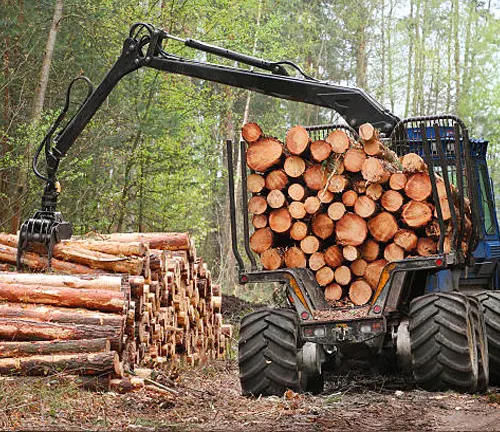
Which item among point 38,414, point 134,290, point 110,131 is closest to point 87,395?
point 38,414

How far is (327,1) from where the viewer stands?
129 ft

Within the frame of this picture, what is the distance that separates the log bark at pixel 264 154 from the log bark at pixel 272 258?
2.86 feet

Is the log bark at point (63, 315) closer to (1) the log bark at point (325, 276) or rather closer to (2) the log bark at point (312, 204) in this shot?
(1) the log bark at point (325, 276)

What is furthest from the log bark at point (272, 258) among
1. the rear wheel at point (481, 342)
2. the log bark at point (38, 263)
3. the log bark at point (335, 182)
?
the log bark at point (38, 263)

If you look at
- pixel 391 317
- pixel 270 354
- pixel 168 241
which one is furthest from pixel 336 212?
pixel 168 241

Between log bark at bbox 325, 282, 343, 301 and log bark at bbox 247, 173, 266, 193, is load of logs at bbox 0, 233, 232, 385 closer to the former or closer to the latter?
log bark at bbox 247, 173, 266, 193

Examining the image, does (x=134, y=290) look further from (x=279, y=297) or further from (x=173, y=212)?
(x=173, y=212)

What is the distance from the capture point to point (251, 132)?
8.55 metres

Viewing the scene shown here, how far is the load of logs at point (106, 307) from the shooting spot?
312 inches

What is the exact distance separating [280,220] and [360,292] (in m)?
1.12

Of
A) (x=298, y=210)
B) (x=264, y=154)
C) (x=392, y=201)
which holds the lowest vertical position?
(x=298, y=210)

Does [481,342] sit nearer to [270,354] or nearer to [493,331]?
[493,331]

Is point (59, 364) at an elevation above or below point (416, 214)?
below

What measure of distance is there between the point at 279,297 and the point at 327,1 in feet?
102
